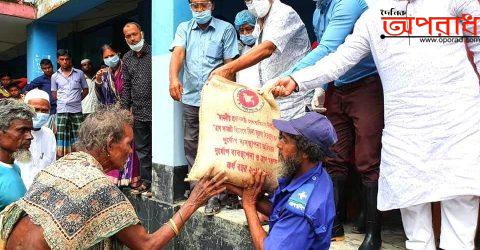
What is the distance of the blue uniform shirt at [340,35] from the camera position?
2557mm

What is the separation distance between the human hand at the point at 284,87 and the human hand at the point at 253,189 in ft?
1.64

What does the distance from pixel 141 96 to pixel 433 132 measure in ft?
10.6

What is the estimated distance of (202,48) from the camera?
3.81 meters

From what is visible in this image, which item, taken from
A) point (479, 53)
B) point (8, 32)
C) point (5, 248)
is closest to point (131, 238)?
point (5, 248)

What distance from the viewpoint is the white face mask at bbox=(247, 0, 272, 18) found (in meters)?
3.09

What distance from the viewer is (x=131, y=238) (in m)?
1.91

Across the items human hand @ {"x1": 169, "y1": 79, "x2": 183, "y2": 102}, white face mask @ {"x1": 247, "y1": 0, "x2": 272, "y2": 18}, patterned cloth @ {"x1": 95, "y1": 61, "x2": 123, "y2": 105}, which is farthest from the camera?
patterned cloth @ {"x1": 95, "y1": 61, "x2": 123, "y2": 105}

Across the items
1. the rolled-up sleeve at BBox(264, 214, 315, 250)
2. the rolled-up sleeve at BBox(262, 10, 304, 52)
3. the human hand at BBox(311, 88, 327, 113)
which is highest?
the rolled-up sleeve at BBox(262, 10, 304, 52)

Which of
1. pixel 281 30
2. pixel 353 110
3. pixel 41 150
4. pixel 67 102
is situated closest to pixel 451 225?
pixel 353 110

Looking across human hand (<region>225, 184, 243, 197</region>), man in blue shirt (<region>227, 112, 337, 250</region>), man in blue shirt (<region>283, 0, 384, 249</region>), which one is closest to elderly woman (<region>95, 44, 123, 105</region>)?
man in blue shirt (<region>283, 0, 384, 249</region>)

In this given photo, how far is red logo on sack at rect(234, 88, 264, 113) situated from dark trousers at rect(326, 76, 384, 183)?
76 centimetres

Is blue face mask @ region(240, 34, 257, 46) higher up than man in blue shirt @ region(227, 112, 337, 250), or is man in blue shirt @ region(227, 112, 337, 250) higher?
blue face mask @ region(240, 34, 257, 46)

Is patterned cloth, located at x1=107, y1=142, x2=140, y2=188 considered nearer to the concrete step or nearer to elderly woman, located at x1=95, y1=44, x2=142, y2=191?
elderly woman, located at x1=95, y1=44, x2=142, y2=191

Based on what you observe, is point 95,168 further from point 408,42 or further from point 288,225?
point 408,42
